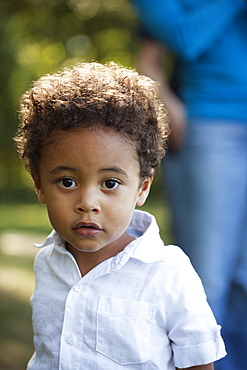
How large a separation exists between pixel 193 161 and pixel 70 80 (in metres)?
1.04

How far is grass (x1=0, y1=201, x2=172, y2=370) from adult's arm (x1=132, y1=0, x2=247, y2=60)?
1832mm

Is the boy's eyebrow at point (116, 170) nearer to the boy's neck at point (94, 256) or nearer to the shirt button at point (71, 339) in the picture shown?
the boy's neck at point (94, 256)

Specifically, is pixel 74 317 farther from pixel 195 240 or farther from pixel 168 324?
pixel 195 240

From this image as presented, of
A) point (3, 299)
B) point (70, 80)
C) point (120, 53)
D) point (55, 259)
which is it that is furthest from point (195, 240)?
point (120, 53)

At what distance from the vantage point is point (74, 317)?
1.97m

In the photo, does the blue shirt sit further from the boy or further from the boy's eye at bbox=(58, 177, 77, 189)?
the boy's eye at bbox=(58, 177, 77, 189)

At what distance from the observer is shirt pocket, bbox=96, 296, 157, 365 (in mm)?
1924

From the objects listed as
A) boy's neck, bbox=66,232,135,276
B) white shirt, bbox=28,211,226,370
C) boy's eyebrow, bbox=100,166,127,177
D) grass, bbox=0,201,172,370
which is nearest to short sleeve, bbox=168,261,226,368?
white shirt, bbox=28,211,226,370

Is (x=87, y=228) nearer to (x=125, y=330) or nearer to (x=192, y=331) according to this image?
(x=125, y=330)

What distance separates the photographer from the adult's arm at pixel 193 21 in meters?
2.91

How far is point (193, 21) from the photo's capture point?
2.93 metres

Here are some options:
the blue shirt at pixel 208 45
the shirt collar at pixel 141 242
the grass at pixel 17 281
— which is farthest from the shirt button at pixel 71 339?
the grass at pixel 17 281

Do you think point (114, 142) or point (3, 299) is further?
point (3, 299)

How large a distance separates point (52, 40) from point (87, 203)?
1403 cm
